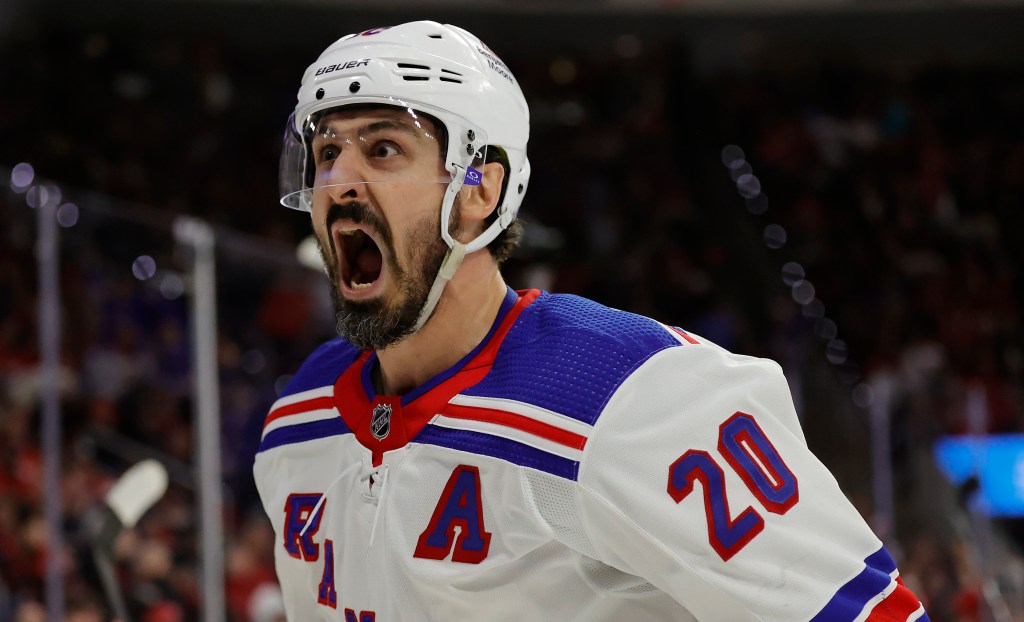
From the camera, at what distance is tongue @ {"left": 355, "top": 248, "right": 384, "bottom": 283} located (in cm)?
169

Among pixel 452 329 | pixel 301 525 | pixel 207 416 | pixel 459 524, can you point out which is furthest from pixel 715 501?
pixel 207 416

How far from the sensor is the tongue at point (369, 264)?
1692 mm

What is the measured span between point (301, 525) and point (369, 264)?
1.34 feet

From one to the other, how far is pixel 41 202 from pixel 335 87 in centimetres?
171

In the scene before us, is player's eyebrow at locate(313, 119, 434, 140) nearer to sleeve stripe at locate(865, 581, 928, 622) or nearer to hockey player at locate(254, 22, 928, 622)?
hockey player at locate(254, 22, 928, 622)

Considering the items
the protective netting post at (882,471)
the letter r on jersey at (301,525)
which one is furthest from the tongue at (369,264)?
the protective netting post at (882,471)

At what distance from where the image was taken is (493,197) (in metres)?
1.74

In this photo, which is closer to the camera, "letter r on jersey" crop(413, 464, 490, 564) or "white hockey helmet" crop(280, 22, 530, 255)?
"letter r on jersey" crop(413, 464, 490, 564)

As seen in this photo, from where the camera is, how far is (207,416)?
323cm

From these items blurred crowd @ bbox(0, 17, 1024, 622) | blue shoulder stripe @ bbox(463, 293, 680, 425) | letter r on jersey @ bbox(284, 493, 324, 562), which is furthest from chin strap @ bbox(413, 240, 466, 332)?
blurred crowd @ bbox(0, 17, 1024, 622)

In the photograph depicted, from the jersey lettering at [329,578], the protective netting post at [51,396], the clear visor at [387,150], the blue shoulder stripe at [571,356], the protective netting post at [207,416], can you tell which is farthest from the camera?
the protective netting post at [207,416]

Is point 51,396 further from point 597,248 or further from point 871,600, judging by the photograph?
point 597,248

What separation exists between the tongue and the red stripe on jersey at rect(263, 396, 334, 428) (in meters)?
0.24

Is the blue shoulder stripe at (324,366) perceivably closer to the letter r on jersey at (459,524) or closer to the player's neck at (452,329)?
the player's neck at (452,329)
